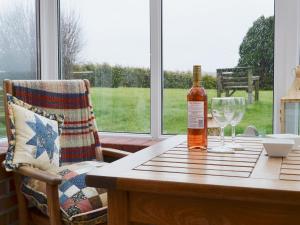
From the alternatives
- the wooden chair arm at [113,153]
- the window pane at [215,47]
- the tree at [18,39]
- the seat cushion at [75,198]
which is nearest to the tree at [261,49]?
the window pane at [215,47]

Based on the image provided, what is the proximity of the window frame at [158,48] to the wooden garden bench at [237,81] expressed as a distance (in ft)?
0.47

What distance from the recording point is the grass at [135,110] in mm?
2701

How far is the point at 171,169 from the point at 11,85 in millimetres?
1293

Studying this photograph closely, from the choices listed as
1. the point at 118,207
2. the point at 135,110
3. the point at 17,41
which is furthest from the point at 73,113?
the point at 118,207

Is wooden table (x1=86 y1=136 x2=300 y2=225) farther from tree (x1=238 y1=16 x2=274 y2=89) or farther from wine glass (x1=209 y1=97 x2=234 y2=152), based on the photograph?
tree (x1=238 y1=16 x2=274 y2=89)

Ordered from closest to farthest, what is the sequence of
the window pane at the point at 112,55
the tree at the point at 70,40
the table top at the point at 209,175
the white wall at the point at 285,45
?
the table top at the point at 209,175
the white wall at the point at 285,45
the window pane at the point at 112,55
the tree at the point at 70,40

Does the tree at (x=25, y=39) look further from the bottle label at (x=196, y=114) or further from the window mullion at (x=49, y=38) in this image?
the bottle label at (x=196, y=114)

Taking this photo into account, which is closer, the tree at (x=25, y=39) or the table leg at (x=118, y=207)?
the table leg at (x=118, y=207)

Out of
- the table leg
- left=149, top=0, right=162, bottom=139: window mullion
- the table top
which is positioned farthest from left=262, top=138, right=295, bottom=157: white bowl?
left=149, top=0, right=162, bottom=139: window mullion

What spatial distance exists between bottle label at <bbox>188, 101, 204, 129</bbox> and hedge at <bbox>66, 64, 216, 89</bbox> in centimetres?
123

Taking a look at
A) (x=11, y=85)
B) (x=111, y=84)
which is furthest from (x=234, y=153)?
(x=111, y=84)

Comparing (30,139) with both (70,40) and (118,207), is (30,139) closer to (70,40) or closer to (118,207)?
(118,207)

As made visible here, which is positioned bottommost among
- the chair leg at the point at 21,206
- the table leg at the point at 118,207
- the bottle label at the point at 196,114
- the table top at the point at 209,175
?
the chair leg at the point at 21,206

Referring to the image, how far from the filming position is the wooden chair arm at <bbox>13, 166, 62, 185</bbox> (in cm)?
165
